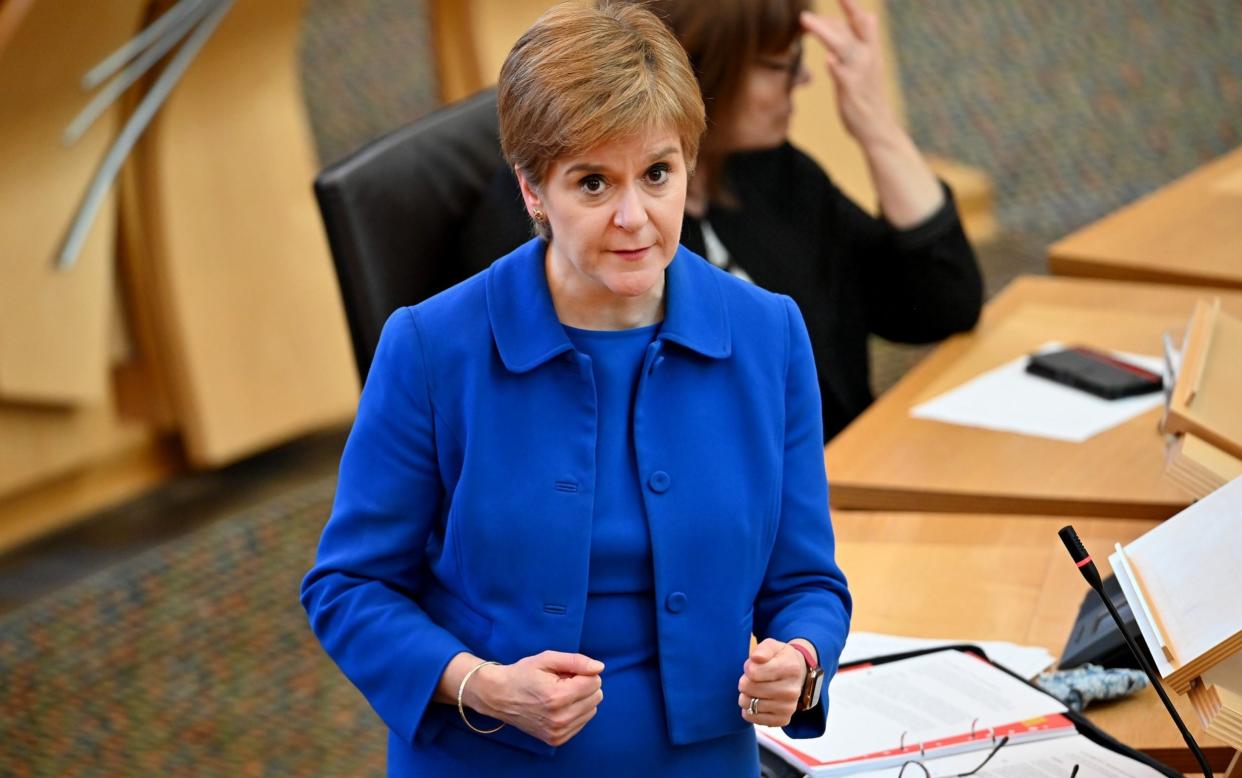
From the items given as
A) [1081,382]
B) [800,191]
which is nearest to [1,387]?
[800,191]

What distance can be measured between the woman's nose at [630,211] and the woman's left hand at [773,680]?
0.34m

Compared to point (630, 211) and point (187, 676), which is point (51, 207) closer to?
point (187, 676)

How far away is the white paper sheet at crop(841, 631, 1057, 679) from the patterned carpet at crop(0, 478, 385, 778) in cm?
136

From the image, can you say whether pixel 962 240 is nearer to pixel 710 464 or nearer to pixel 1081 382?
pixel 1081 382

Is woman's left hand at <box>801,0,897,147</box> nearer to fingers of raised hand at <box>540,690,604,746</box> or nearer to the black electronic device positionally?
the black electronic device

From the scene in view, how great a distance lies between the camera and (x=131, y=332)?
3.89m

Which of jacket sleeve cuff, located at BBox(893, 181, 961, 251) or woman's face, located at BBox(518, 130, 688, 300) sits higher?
woman's face, located at BBox(518, 130, 688, 300)

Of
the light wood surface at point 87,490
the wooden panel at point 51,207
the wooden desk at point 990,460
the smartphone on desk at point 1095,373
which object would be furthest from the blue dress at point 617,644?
the light wood surface at point 87,490

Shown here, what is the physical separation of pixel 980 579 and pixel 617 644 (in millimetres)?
629

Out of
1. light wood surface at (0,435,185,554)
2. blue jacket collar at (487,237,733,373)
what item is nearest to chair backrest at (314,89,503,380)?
blue jacket collar at (487,237,733,373)

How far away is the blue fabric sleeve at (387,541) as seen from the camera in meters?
1.27

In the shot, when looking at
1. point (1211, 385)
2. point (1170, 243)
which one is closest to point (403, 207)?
point (1211, 385)

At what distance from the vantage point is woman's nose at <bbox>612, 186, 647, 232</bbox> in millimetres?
1202

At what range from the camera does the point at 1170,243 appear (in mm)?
2812
